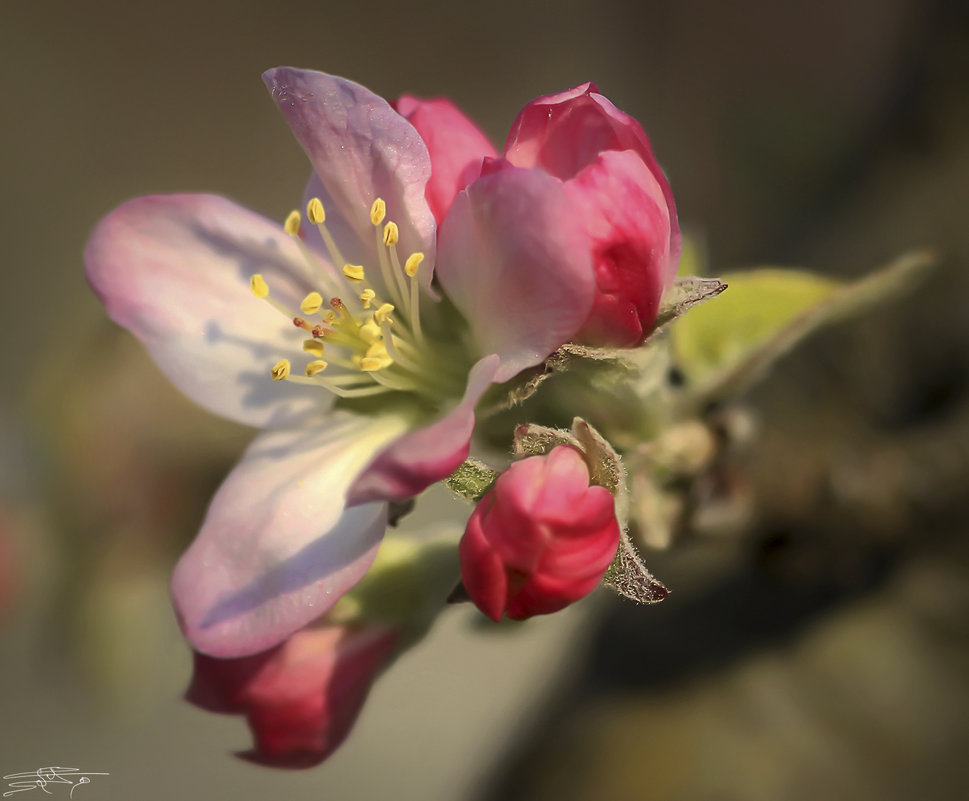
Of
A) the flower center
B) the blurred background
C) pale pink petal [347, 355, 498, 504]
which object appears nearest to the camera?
pale pink petal [347, 355, 498, 504]

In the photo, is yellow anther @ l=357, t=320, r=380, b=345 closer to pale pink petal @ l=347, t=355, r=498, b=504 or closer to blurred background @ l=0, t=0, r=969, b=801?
pale pink petal @ l=347, t=355, r=498, b=504


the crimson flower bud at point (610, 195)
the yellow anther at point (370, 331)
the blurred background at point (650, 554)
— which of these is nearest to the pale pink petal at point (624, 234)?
the crimson flower bud at point (610, 195)

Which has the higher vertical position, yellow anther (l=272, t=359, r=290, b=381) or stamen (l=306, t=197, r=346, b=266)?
stamen (l=306, t=197, r=346, b=266)

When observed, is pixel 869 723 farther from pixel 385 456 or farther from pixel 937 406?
pixel 385 456

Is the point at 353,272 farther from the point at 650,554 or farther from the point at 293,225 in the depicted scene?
the point at 650,554

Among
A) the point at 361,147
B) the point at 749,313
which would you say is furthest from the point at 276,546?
the point at 749,313

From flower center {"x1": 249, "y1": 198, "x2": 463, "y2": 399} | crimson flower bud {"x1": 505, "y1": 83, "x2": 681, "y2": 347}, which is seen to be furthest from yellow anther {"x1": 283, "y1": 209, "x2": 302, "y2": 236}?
crimson flower bud {"x1": 505, "y1": 83, "x2": 681, "y2": 347}

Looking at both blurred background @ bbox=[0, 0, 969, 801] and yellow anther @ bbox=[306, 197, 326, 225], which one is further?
blurred background @ bbox=[0, 0, 969, 801]
